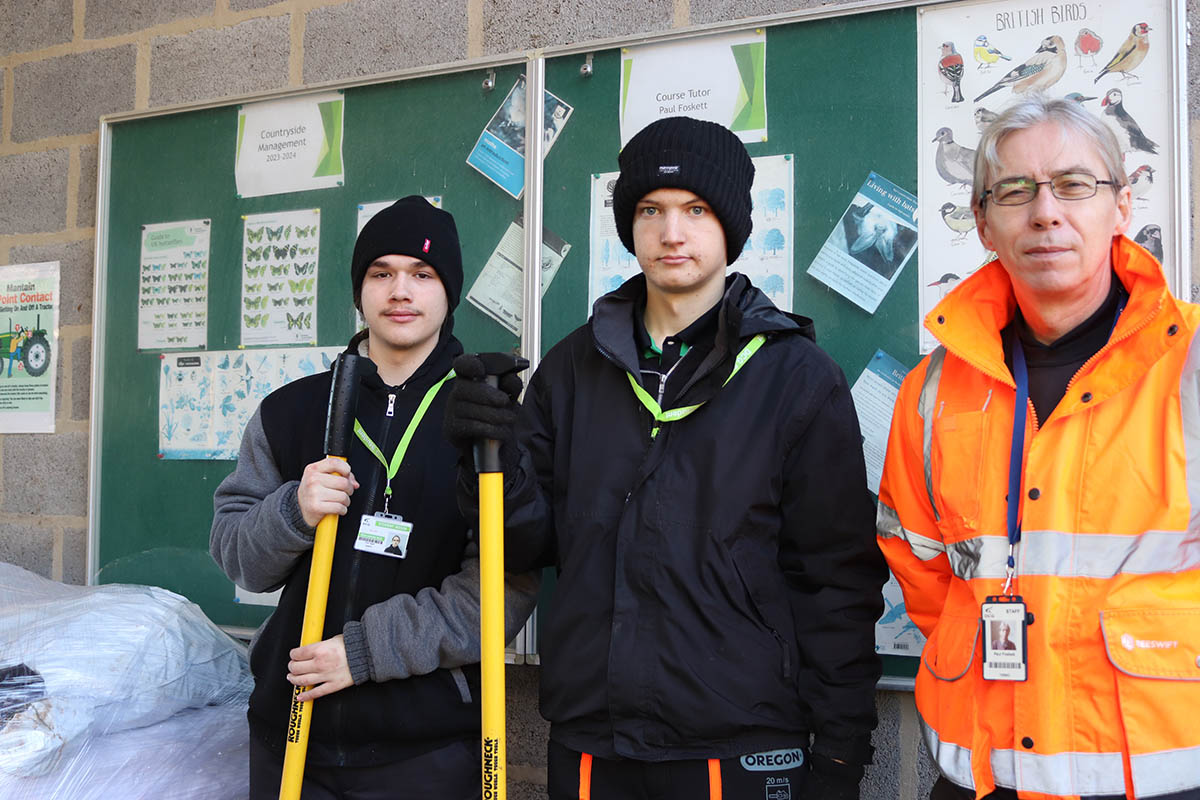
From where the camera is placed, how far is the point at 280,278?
2645mm

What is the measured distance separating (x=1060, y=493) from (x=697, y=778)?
0.68 m

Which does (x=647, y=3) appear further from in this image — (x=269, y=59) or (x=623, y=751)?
(x=623, y=751)

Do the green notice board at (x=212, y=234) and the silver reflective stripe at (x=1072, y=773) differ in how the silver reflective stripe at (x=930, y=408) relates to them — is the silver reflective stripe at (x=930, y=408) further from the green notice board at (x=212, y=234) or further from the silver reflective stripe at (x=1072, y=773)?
the green notice board at (x=212, y=234)

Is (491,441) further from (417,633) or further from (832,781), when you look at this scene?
(832,781)

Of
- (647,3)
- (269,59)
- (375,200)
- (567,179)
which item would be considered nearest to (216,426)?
(375,200)

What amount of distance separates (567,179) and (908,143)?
31.9 inches

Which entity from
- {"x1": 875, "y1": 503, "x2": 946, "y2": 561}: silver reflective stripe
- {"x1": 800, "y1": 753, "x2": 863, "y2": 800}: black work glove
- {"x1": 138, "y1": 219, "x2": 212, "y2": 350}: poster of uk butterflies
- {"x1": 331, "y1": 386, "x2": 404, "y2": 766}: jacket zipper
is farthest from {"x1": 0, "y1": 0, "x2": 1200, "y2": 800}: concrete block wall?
{"x1": 875, "y1": 503, "x2": 946, "y2": 561}: silver reflective stripe

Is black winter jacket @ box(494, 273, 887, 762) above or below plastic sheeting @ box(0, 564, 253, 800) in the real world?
above

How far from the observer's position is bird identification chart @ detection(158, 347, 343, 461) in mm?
2625

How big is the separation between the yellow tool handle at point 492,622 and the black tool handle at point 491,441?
1 cm

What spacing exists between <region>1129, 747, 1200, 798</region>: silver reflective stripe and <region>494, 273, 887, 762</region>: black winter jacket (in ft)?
1.31

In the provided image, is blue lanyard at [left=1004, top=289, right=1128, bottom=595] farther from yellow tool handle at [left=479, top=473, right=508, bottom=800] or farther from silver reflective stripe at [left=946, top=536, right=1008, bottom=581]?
yellow tool handle at [left=479, top=473, right=508, bottom=800]

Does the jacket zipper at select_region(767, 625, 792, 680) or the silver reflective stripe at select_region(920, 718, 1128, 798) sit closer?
the silver reflective stripe at select_region(920, 718, 1128, 798)

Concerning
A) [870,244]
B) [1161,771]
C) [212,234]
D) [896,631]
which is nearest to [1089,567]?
[1161,771]
